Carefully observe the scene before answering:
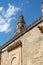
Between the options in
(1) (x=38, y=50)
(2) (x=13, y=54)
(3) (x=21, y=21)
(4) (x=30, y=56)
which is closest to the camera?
(1) (x=38, y=50)

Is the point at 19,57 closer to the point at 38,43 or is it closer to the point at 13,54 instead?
the point at 13,54

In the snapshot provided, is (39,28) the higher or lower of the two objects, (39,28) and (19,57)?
the higher

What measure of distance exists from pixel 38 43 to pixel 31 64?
1.31m

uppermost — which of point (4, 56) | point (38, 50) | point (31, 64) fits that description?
point (4, 56)

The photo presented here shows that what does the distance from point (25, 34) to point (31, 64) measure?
79.3 inches

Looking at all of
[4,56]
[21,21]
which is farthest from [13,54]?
[21,21]

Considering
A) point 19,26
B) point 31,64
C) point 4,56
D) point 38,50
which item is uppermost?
point 19,26

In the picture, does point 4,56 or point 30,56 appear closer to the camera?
point 30,56

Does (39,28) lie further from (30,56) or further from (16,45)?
(16,45)

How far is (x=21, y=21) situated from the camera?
35.3 meters

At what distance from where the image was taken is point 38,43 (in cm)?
948

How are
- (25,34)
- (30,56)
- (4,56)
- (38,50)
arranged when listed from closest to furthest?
(38,50) → (30,56) → (25,34) → (4,56)

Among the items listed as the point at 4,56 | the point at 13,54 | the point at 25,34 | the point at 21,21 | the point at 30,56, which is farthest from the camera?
the point at 21,21

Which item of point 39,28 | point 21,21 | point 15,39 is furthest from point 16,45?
point 21,21
